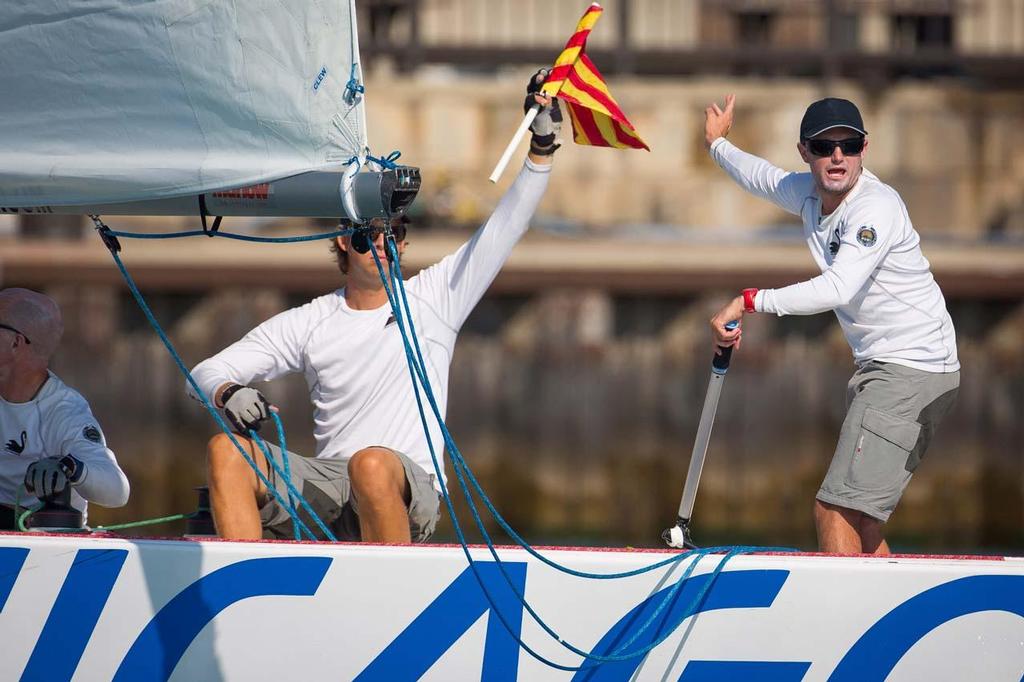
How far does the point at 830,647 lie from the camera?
3791 millimetres

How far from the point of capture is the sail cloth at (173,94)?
3852mm

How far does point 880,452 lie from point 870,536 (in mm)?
264

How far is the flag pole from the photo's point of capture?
13.1ft

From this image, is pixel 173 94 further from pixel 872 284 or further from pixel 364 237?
pixel 872 284

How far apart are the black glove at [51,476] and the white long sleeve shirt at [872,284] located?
2.02 metres

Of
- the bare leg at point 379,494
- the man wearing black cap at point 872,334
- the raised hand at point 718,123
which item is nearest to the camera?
the bare leg at point 379,494

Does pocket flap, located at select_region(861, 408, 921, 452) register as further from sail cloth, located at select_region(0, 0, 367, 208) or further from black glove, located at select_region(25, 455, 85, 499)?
black glove, located at select_region(25, 455, 85, 499)

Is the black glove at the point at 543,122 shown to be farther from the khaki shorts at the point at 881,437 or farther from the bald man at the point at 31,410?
the bald man at the point at 31,410

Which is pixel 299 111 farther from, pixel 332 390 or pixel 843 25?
pixel 843 25

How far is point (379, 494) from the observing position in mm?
4023

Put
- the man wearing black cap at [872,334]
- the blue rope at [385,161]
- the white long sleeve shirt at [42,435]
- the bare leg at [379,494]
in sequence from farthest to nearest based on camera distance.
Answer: the white long sleeve shirt at [42,435] < the man wearing black cap at [872,334] < the bare leg at [379,494] < the blue rope at [385,161]

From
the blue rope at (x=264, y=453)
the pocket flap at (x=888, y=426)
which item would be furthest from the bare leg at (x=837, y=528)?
the blue rope at (x=264, y=453)

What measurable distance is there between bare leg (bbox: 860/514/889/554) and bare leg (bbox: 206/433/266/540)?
1.76m

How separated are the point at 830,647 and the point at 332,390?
171cm
